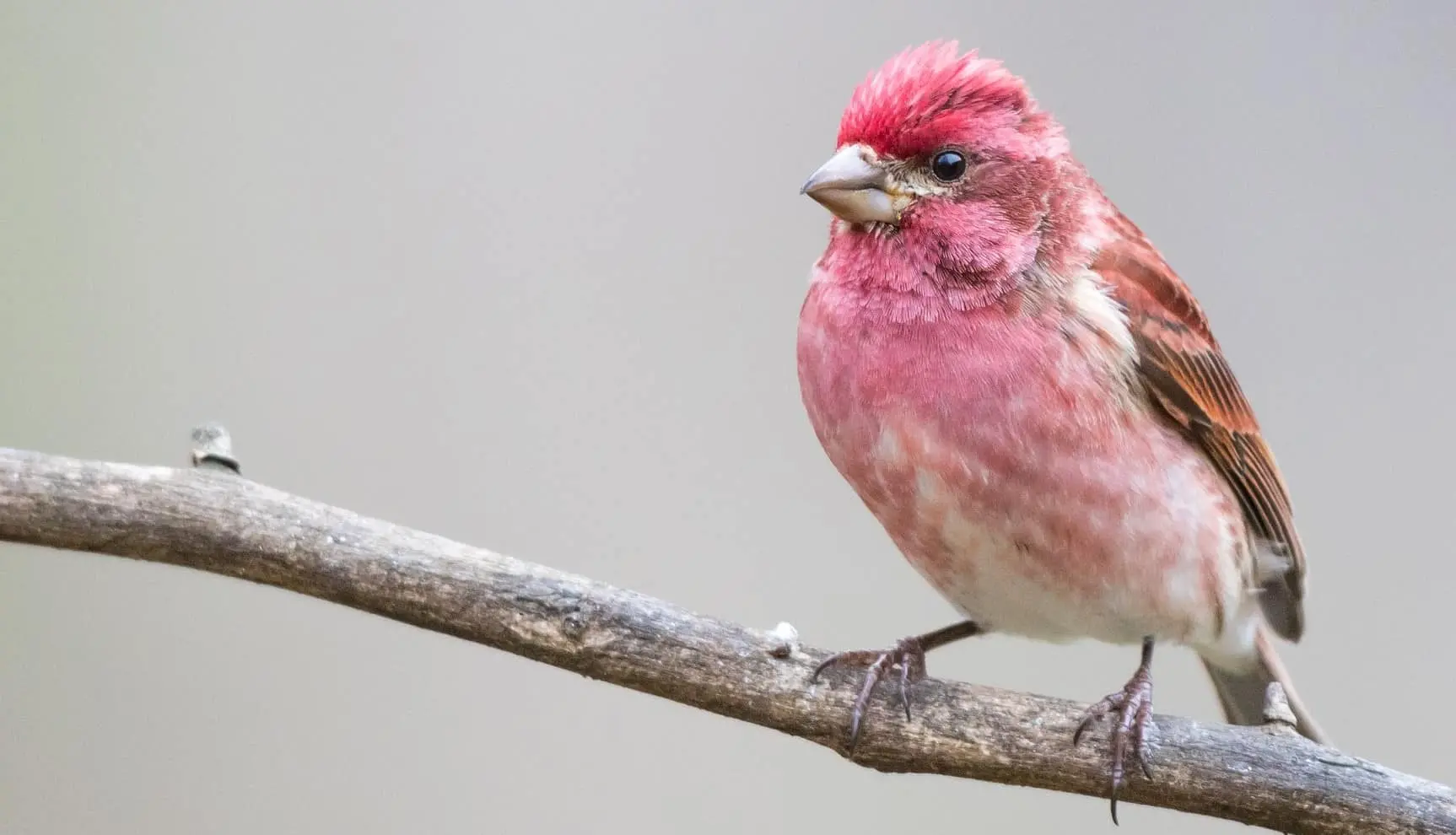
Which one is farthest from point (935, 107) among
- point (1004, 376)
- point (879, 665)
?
point (879, 665)

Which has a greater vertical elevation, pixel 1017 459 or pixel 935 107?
pixel 935 107

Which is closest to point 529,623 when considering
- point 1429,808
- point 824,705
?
point 824,705

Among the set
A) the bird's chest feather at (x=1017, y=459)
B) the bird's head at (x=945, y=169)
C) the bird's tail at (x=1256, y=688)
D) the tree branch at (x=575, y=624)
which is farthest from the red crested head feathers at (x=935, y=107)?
the bird's tail at (x=1256, y=688)

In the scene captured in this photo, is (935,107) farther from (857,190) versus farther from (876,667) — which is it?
(876,667)

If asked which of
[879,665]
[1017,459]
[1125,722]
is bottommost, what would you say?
[1125,722]

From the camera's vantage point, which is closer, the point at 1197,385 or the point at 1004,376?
the point at 1004,376

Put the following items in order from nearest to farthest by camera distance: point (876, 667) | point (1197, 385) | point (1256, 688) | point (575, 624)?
point (575, 624) → point (876, 667) → point (1197, 385) → point (1256, 688)

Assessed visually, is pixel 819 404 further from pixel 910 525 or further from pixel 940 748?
pixel 940 748

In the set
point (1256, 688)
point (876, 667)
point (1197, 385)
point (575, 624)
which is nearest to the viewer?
point (575, 624)
